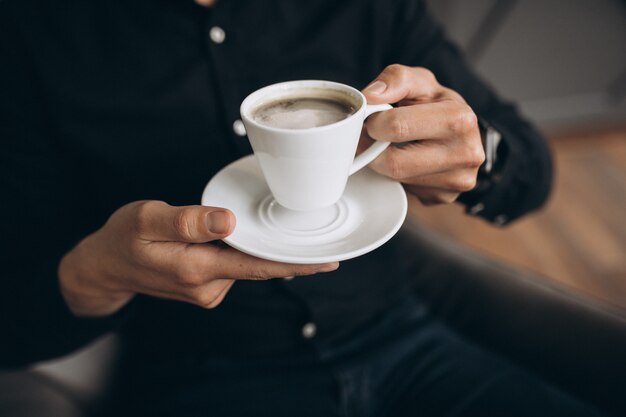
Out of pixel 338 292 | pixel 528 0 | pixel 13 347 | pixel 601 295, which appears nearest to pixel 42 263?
pixel 13 347

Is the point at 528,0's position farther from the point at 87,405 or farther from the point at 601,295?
the point at 87,405

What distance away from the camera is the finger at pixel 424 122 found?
0.59 metres

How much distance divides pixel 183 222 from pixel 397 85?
1.12ft

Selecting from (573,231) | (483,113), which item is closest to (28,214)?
(483,113)

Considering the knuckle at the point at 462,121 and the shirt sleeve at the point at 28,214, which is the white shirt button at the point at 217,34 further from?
the knuckle at the point at 462,121

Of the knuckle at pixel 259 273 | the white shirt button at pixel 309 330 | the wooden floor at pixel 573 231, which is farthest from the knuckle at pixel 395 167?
the wooden floor at pixel 573 231

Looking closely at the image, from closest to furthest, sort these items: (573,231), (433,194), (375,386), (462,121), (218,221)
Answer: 1. (218,221)
2. (462,121)
3. (433,194)
4. (375,386)
5. (573,231)

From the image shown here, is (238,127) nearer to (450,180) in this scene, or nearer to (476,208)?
(450,180)

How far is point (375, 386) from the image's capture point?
855mm

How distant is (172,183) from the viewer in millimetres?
817

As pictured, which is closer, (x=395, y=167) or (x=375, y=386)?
(x=395, y=167)

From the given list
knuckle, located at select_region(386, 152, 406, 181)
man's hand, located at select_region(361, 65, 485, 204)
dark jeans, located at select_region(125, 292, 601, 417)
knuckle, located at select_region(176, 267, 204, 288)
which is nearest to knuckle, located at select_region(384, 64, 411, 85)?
man's hand, located at select_region(361, 65, 485, 204)

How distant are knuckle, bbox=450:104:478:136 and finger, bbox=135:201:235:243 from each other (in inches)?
13.0

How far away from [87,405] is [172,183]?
0.47 meters
